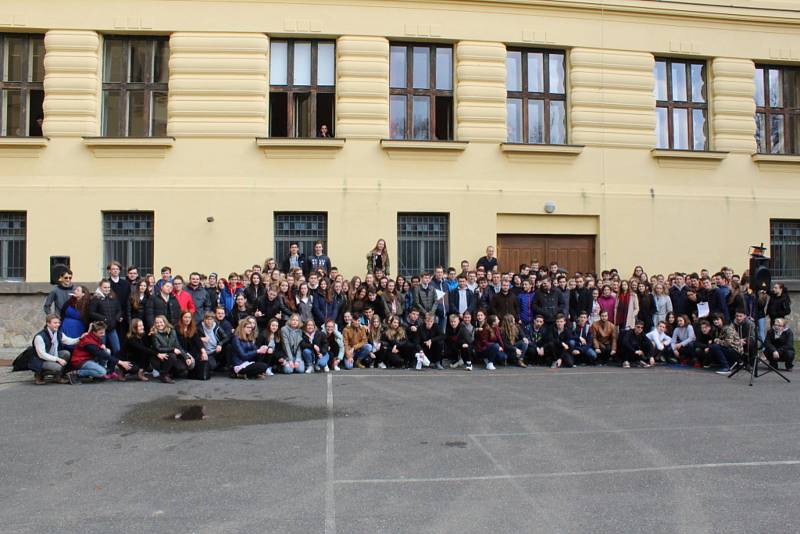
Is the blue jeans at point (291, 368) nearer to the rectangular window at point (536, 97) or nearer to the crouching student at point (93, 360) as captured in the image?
the crouching student at point (93, 360)

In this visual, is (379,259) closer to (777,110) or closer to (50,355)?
(50,355)

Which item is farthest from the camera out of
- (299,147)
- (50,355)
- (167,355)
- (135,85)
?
(135,85)

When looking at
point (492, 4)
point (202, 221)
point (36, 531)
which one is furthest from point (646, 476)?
point (492, 4)

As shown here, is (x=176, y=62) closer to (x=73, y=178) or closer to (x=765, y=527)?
(x=73, y=178)

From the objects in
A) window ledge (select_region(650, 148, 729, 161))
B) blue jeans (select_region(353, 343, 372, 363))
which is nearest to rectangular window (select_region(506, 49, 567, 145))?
window ledge (select_region(650, 148, 729, 161))

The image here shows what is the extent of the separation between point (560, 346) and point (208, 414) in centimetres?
695

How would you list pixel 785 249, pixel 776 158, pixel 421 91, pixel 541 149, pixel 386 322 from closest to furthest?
1. pixel 386 322
2. pixel 541 149
3. pixel 421 91
4. pixel 776 158
5. pixel 785 249

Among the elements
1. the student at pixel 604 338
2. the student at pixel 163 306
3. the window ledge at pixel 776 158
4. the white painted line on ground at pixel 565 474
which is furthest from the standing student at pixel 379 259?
the window ledge at pixel 776 158

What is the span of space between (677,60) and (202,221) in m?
11.6

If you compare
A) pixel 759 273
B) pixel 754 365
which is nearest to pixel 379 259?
pixel 759 273

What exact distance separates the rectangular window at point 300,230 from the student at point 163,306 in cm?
371

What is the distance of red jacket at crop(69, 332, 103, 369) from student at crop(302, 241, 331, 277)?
4.52 metres

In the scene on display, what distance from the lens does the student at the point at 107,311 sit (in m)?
11.2

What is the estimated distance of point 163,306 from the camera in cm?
1162
